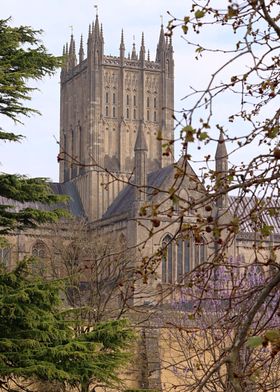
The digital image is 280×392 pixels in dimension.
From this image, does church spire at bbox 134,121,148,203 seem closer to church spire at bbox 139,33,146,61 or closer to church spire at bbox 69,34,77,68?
church spire at bbox 139,33,146,61

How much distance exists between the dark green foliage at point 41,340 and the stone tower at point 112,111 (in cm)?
4357

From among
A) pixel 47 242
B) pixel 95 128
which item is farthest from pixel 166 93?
pixel 47 242

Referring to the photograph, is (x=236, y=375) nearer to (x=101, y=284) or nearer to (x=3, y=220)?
(x=3, y=220)

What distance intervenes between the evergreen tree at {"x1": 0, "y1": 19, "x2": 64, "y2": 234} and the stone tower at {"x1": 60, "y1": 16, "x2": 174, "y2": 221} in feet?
141

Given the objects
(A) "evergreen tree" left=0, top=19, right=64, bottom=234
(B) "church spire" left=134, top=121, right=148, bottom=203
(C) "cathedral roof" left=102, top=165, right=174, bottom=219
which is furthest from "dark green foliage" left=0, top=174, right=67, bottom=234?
(B) "church spire" left=134, top=121, right=148, bottom=203

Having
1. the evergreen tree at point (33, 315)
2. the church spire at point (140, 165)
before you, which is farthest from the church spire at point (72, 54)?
the evergreen tree at point (33, 315)

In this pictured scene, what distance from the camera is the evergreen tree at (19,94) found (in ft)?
49.2

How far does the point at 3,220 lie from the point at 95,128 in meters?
45.3

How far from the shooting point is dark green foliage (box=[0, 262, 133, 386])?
553 inches

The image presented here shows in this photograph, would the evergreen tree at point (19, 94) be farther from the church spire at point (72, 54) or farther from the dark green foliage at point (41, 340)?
the church spire at point (72, 54)

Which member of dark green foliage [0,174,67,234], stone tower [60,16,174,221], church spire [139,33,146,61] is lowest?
dark green foliage [0,174,67,234]

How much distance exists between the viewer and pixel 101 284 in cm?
3350

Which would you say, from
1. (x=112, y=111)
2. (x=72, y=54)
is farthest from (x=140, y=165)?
(x=72, y=54)

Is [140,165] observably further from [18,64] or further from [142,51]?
[18,64]
